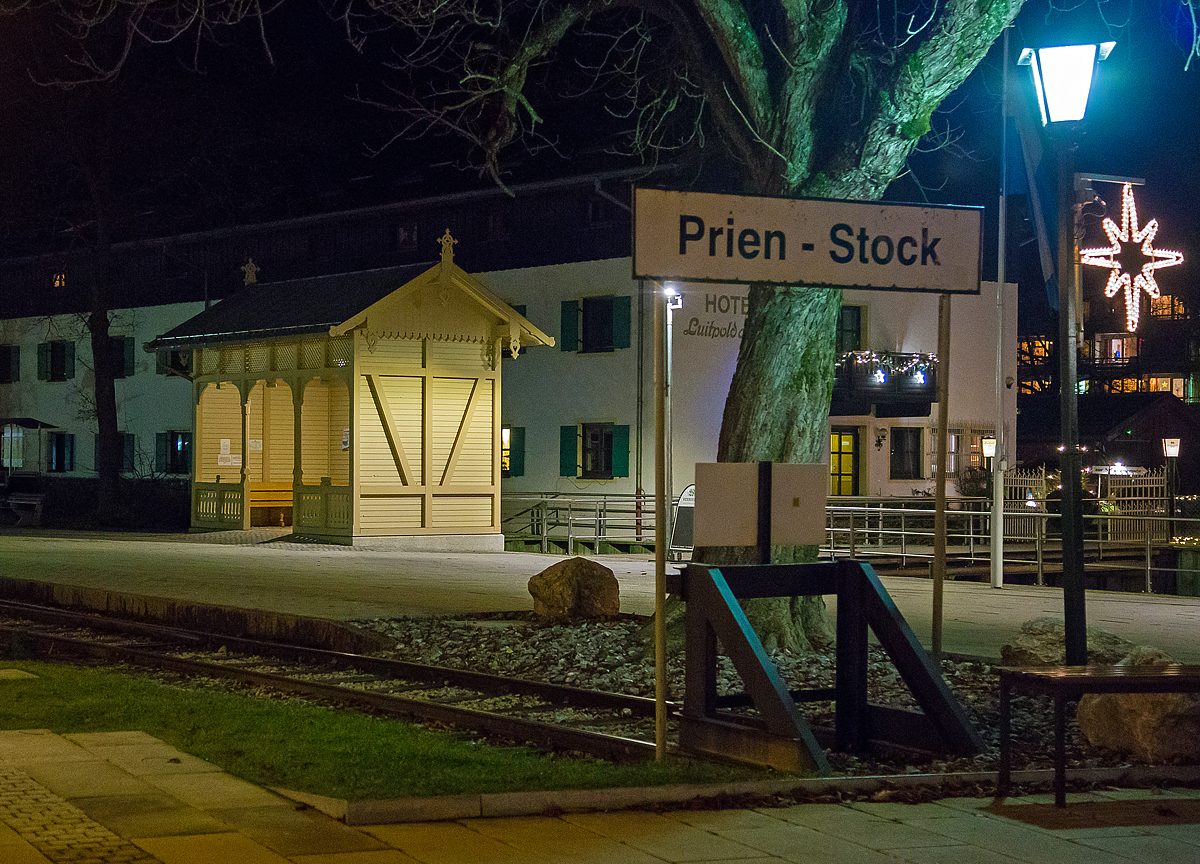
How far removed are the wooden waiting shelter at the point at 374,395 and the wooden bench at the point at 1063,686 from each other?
18.5m

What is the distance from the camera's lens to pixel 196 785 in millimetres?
6457

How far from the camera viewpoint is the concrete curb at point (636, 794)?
19.1 feet

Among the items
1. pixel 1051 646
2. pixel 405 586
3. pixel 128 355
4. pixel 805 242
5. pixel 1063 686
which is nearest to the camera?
pixel 1063 686

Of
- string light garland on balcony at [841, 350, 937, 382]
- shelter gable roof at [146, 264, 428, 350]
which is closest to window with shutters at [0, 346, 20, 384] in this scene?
shelter gable roof at [146, 264, 428, 350]

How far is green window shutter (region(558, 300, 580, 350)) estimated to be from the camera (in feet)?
104

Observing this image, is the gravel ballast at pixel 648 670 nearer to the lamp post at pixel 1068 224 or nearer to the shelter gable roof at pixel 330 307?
the lamp post at pixel 1068 224

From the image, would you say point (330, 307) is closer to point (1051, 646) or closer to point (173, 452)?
point (173, 452)

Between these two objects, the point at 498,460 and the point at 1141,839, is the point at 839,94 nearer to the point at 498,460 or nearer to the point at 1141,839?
the point at 1141,839

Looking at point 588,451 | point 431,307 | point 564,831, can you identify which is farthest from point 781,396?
point 588,451

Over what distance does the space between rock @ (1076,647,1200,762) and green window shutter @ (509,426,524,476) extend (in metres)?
26.2

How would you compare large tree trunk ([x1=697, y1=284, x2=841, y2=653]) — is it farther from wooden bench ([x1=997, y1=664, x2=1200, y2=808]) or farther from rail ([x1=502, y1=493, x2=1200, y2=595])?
rail ([x1=502, y1=493, x2=1200, y2=595])

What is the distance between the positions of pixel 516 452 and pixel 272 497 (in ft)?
22.8

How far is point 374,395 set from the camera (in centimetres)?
2472

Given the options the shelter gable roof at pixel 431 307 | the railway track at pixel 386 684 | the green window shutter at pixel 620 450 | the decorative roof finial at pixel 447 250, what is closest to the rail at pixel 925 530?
the green window shutter at pixel 620 450
